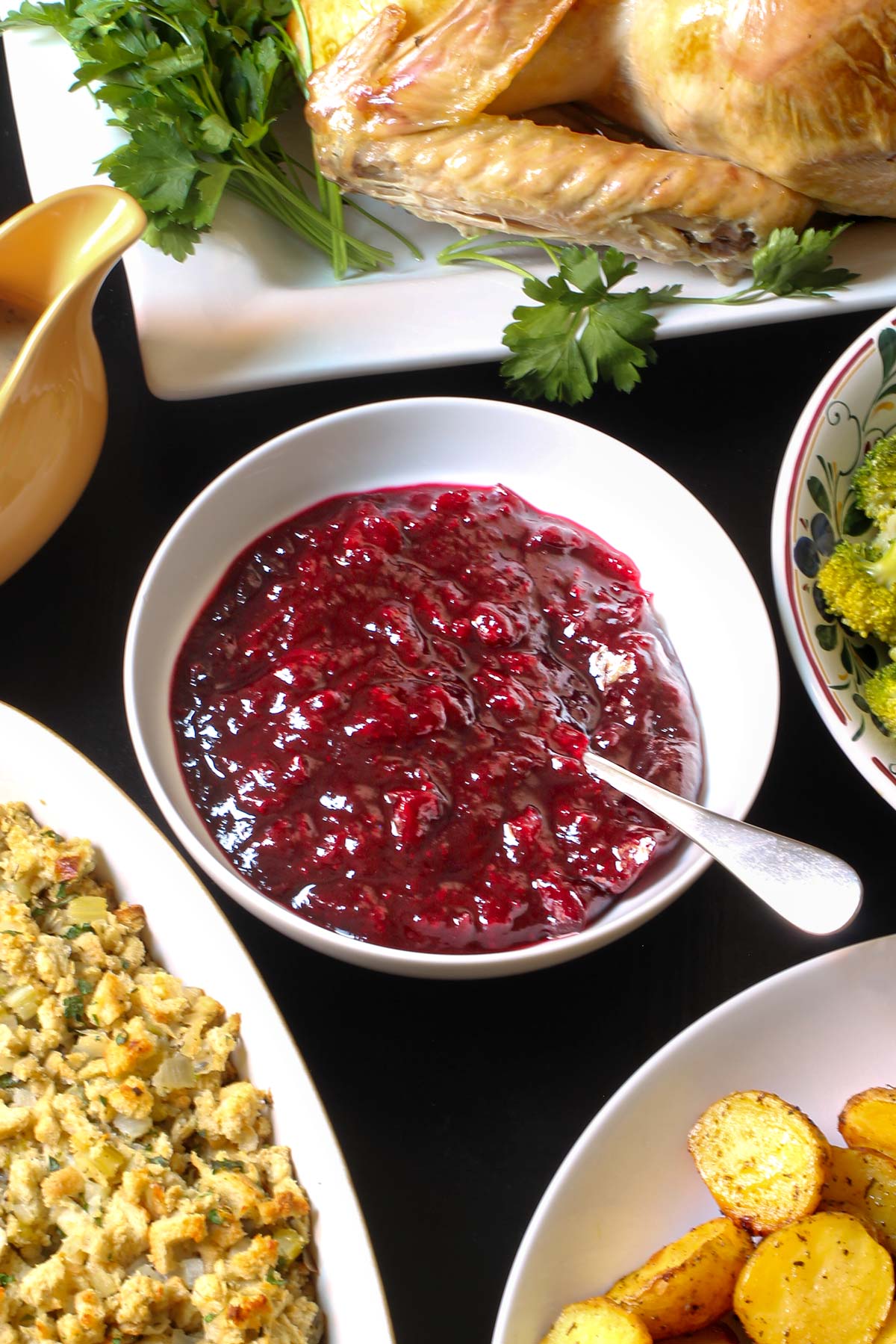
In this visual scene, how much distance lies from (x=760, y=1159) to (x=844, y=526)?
1012 millimetres

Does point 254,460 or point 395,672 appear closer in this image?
point 395,672

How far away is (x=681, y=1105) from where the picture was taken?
1781 mm

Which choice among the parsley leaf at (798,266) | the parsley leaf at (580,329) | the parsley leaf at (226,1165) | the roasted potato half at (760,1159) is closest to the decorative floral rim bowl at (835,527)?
the parsley leaf at (798,266)

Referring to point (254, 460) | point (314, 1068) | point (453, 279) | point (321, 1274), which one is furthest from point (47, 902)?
point (453, 279)

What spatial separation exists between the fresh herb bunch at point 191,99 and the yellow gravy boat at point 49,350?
0.81 ft

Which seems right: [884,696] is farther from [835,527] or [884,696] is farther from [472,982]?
[472,982]

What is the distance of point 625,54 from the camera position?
229 centimetres

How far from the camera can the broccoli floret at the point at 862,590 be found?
1.89 meters

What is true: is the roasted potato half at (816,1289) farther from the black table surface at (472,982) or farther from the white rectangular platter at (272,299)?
the white rectangular platter at (272,299)

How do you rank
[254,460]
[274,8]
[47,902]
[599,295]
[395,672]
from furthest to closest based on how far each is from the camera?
1. [274,8]
2. [599,295]
3. [254,460]
4. [395,672]
5. [47,902]

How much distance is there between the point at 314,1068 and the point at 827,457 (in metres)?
1.30

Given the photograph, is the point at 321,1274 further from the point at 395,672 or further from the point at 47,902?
the point at 395,672

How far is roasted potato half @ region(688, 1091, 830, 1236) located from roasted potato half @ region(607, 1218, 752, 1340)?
0.04m

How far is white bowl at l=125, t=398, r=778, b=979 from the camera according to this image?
1.74 metres
